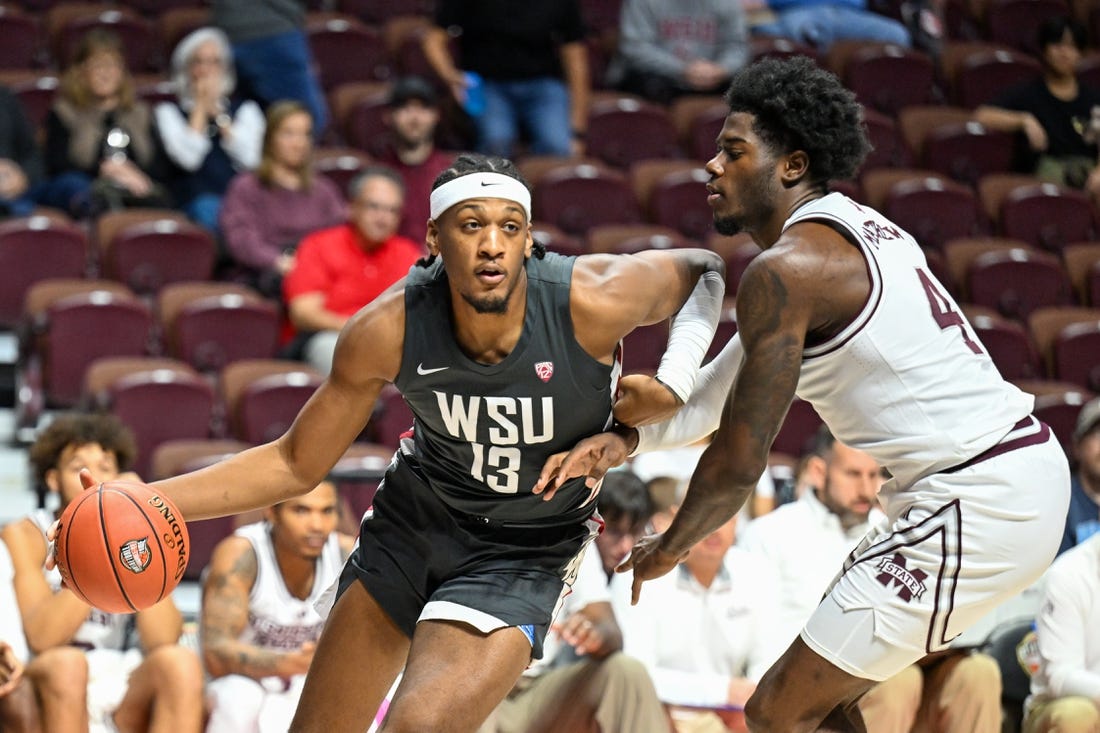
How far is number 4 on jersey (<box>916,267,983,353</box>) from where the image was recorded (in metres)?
3.72

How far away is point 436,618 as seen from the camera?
3809 mm

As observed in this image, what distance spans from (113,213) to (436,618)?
4459 millimetres

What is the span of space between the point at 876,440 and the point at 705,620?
225cm

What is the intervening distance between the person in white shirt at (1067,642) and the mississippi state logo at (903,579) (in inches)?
79.6

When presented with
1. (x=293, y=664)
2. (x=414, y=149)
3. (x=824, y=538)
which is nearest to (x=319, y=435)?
(x=293, y=664)

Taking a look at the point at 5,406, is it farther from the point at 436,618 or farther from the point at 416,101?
the point at 436,618

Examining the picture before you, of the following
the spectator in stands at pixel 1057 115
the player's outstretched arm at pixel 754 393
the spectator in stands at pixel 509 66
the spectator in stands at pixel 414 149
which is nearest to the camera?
the player's outstretched arm at pixel 754 393

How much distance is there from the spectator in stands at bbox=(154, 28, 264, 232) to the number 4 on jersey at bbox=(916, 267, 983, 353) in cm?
507

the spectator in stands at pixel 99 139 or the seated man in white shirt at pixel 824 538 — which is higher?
the spectator in stands at pixel 99 139

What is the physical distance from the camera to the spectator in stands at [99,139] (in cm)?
800

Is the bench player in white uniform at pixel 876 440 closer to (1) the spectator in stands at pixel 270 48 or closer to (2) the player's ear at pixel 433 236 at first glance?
(2) the player's ear at pixel 433 236

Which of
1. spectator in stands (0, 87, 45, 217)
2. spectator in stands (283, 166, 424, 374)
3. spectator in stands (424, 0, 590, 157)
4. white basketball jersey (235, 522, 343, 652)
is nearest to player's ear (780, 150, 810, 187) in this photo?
white basketball jersey (235, 522, 343, 652)

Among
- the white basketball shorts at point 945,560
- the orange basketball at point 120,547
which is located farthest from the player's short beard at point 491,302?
the white basketball shorts at point 945,560

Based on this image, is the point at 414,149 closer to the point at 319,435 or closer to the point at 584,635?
the point at 584,635
